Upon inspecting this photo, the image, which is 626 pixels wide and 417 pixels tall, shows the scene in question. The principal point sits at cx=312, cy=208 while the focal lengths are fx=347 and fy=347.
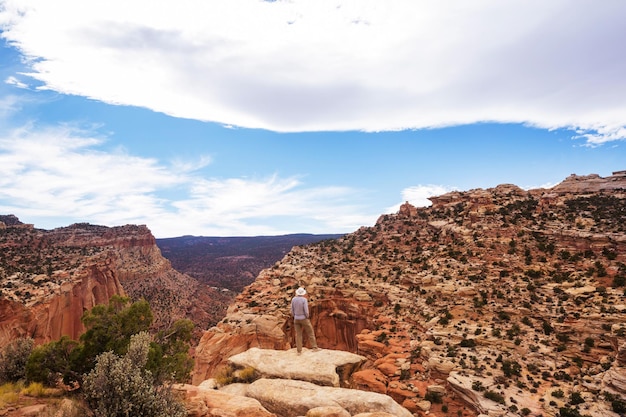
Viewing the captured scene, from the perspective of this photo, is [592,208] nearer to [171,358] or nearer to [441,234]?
[441,234]

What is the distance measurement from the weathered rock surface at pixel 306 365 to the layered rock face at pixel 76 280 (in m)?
4.41

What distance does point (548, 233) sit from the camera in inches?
1127

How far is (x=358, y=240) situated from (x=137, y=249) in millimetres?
74014

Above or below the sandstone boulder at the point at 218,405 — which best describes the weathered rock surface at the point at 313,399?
below

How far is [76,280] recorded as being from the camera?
151ft

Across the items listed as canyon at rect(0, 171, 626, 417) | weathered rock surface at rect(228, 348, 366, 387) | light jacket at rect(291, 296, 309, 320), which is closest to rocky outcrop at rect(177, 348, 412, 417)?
weathered rock surface at rect(228, 348, 366, 387)

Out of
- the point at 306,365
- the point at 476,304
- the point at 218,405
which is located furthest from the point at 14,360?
the point at 476,304

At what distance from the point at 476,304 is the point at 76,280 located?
158 feet

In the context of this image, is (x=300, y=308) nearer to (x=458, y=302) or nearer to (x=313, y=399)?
(x=313, y=399)

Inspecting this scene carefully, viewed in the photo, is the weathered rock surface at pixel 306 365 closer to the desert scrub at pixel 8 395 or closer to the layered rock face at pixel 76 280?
the layered rock face at pixel 76 280

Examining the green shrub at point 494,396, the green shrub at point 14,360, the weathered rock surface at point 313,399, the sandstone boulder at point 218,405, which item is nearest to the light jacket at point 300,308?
the weathered rock surface at point 313,399

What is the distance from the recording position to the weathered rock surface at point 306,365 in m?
13.9

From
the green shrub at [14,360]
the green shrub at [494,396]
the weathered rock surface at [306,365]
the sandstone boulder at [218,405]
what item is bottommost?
the green shrub at [494,396]

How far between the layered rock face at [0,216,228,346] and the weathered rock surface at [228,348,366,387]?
14.5 feet
